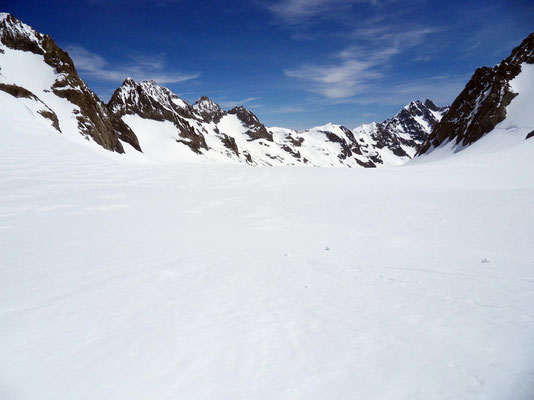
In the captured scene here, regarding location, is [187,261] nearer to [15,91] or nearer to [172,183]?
[172,183]

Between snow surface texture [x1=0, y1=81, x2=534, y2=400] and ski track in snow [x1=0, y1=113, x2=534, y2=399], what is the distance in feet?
0.10

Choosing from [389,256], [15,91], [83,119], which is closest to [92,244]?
[389,256]

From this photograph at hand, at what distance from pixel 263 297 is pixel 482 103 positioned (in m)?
76.5

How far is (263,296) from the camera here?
5.70m

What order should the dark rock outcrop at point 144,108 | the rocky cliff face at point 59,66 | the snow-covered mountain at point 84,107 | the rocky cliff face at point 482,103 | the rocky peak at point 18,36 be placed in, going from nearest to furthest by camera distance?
the snow-covered mountain at point 84,107
the rocky cliff face at point 59,66
the rocky peak at point 18,36
the rocky cliff face at point 482,103
the dark rock outcrop at point 144,108

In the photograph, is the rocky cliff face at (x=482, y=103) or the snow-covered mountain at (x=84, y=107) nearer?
the snow-covered mountain at (x=84, y=107)

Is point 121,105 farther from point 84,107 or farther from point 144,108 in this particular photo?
point 84,107

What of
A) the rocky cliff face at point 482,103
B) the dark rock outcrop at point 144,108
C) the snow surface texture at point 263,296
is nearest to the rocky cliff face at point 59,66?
the dark rock outcrop at point 144,108

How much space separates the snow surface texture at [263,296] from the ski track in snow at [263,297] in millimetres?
29

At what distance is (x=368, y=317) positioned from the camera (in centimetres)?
480

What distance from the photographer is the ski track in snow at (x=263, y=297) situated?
344 cm

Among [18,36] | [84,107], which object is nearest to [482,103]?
[84,107]

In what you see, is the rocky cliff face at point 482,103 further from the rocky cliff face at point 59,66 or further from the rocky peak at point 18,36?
the rocky peak at point 18,36

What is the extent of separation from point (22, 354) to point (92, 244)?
4.93m
